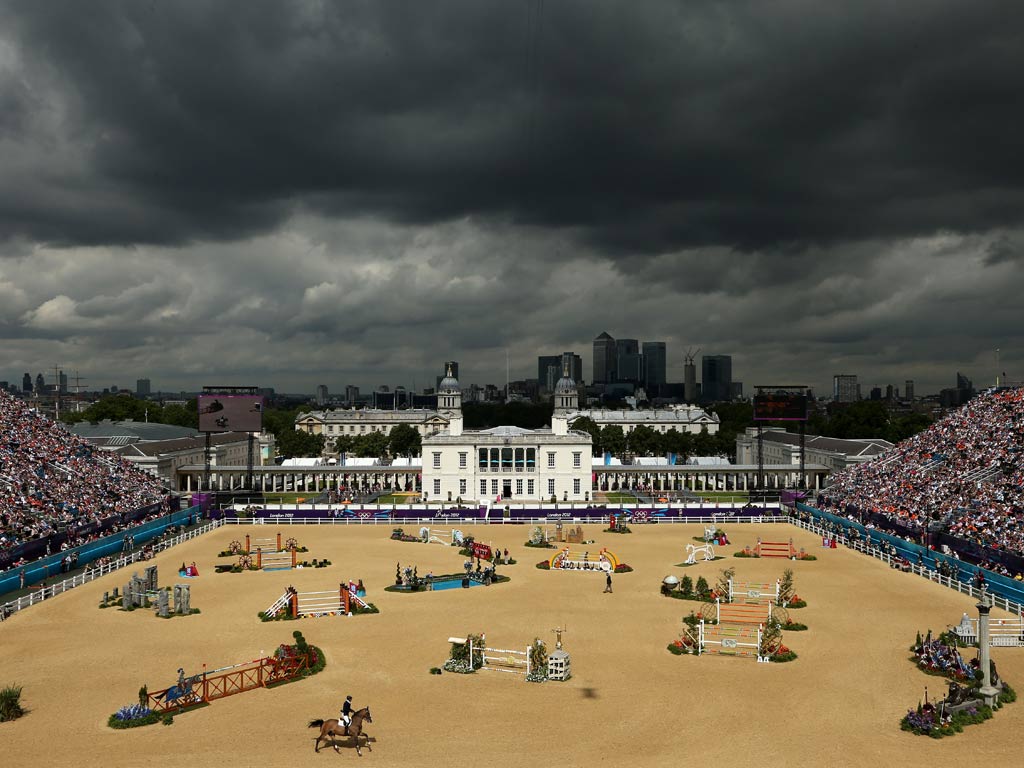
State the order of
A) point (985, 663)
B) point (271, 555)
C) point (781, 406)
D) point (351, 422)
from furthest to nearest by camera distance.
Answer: point (351, 422) → point (781, 406) → point (271, 555) → point (985, 663)

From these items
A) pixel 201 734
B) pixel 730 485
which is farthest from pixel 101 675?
pixel 730 485

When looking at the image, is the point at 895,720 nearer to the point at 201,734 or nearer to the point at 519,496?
the point at 201,734

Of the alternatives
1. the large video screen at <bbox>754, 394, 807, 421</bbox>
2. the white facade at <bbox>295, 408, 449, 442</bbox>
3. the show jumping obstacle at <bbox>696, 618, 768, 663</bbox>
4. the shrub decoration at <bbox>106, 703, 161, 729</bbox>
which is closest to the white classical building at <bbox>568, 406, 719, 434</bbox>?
the white facade at <bbox>295, 408, 449, 442</bbox>

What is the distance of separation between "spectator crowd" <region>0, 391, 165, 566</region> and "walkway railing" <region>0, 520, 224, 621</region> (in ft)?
11.7

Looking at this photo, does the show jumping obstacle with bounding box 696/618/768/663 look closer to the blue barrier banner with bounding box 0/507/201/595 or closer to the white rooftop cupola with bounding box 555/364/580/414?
the blue barrier banner with bounding box 0/507/201/595

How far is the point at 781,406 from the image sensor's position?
79.6 metres

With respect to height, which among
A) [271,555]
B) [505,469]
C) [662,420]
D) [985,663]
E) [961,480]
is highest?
[662,420]

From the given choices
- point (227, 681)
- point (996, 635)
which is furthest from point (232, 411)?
point (996, 635)

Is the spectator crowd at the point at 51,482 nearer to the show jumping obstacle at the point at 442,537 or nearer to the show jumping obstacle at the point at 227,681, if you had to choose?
the show jumping obstacle at the point at 442,537

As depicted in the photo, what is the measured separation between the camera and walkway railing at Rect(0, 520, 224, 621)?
38709 mm

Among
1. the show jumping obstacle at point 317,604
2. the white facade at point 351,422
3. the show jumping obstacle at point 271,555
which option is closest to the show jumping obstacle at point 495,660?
the show jumping obstacle at point 317,604

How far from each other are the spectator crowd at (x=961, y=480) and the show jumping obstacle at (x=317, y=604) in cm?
3506

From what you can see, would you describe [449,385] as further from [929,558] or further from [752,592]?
[752,592]

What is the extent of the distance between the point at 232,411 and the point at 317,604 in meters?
45.0
